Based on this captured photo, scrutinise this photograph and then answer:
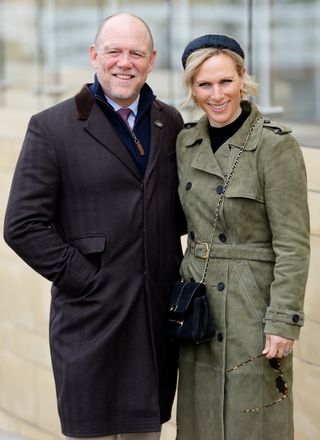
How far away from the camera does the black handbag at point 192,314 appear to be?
13.5ft

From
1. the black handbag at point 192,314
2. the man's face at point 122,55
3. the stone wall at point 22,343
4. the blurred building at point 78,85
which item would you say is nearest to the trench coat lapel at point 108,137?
the man's face at point 122,55

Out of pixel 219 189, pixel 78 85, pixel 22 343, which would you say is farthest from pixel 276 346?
pixel 78 85

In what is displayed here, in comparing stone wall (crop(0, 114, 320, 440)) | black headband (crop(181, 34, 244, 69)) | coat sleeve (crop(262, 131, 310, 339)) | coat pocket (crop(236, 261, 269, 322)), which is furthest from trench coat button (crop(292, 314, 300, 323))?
stone wall (crop(0, 114, 320, 440))

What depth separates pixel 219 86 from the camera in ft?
13.3

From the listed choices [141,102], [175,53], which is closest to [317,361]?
[141,102]

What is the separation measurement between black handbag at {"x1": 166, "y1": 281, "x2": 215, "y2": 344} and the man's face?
703mm

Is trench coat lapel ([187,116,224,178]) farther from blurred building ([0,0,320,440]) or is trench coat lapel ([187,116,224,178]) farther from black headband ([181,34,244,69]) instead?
blurred building ([0,0,320,440])

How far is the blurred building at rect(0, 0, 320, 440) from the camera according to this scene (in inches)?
203

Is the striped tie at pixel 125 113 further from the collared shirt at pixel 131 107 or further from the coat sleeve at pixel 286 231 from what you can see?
the coat sleeve at pixel 286 231

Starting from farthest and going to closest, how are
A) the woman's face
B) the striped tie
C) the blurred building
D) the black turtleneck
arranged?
A: the blurred building → the striped tie → the black turtleneck → the woman's face

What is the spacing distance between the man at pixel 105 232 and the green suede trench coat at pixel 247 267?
144 mm

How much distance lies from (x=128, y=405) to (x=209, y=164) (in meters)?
0.90

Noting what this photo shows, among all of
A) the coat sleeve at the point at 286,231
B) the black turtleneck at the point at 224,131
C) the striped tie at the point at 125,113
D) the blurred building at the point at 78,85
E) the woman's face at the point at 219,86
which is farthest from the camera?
the blurred building at the point at 78,85

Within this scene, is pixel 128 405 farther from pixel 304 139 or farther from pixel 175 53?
pixel 175 53
